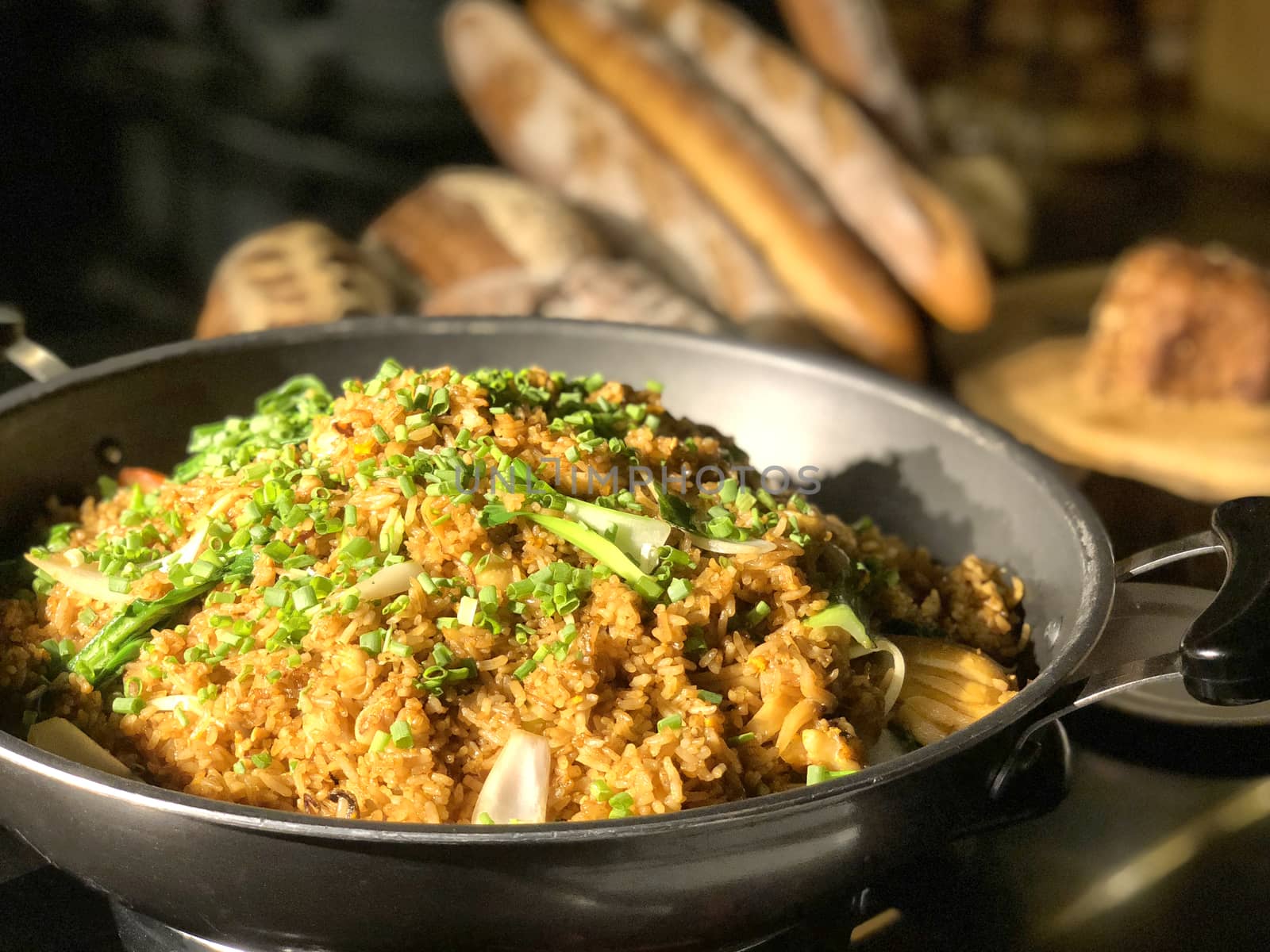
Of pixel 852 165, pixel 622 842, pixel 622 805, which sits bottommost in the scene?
pixel 852 165

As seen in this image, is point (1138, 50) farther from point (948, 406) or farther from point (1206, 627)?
point (1206, 627)

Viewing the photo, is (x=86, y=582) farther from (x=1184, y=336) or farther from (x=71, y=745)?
(x=1184, y=336)

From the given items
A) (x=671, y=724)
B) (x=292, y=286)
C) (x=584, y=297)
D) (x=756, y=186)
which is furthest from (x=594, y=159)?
(x=671, y=724)

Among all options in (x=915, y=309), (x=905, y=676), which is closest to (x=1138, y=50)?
(x=915, y=309)

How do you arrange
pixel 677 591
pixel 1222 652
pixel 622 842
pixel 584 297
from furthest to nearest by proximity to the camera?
pixel 584 297 → pixel 677 591 → pixel 1222 652 → pixel 622 842

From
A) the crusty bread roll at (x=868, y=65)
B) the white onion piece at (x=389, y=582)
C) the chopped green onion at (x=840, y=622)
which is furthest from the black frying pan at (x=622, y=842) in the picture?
the crusty bread roll at (x=868, y=65)

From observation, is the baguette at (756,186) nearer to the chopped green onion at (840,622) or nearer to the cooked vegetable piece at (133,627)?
the chopped green onion at (840,622)
